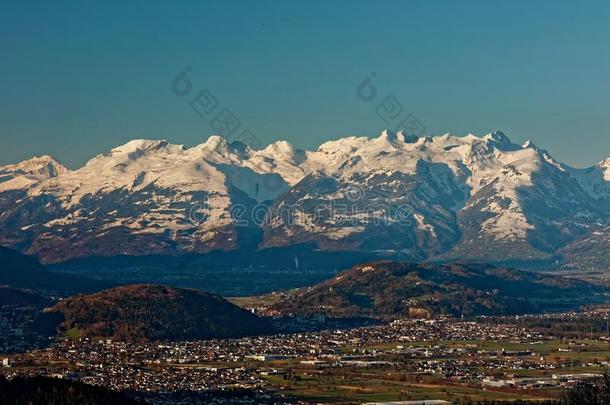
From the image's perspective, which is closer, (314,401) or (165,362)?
(314,401)

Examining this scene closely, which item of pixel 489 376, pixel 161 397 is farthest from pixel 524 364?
pixel 161 397

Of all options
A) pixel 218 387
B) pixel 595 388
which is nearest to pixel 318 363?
pixel 218 387

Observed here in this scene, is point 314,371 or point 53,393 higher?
point 314,371

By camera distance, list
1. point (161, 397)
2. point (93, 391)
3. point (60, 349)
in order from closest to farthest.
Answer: point (93, 391)
point (161, 397)
point (60, 349)

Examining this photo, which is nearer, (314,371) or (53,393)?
(53,393)

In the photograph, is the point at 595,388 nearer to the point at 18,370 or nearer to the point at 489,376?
the point at 489,376

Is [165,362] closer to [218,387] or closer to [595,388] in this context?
[218,387]

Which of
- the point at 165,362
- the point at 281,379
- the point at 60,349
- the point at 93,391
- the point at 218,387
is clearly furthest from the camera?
the point at 60,349

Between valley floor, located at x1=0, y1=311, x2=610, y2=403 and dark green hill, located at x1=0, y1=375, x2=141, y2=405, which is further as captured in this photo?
valley floor, located at x1=0, y1=311, x2=610, y2=403

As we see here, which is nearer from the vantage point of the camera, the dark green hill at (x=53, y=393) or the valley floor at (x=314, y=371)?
the dark green hill at (x=53, y=393)
